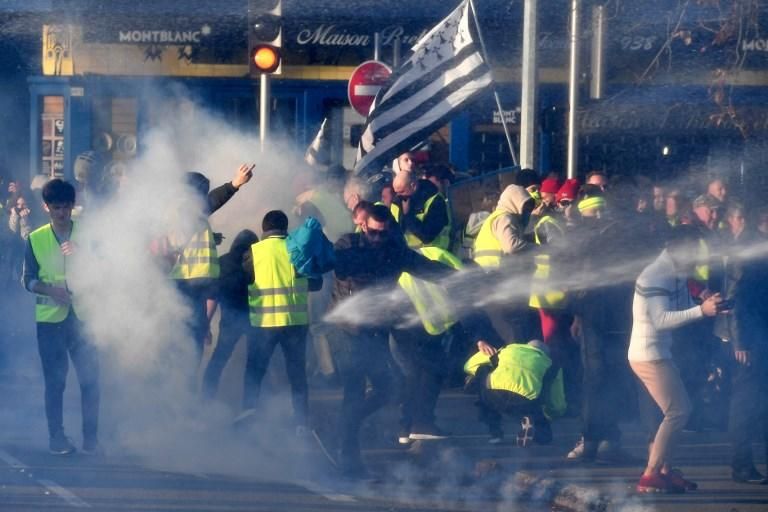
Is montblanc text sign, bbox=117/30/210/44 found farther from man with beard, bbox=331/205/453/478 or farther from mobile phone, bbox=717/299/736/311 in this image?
mobile phone, bbox=717/299/736/311

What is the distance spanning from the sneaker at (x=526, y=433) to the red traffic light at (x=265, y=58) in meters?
4.00

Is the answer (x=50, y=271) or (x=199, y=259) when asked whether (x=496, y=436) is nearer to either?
(x=199, y=259)

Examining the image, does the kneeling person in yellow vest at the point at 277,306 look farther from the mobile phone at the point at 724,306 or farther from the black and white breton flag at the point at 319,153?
the black and white breton flag at the point at 319,153

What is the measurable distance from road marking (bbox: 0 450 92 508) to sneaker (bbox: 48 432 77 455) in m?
0.27

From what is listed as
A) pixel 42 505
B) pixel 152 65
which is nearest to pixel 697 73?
pixel 152 65

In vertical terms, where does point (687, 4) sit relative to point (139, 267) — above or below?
above

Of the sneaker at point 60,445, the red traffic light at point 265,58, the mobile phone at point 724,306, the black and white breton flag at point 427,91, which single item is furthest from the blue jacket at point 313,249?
the black and white breton flag at point 427,91

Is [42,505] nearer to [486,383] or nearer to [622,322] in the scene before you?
[486,383]

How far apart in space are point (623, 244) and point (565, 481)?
4.69 ft

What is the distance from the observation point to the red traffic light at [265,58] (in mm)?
12461

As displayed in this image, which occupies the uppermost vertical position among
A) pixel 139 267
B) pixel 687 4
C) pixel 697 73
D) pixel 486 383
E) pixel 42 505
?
pixel 697 73

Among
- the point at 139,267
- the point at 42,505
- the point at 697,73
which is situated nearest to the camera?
the point at 42,505

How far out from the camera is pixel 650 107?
869 inches

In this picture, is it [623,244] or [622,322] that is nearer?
[623,244]
